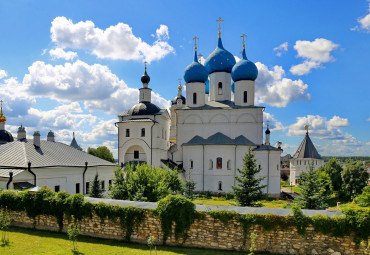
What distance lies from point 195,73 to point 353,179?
21230 mm

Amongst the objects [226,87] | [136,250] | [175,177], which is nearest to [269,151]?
[226,87]

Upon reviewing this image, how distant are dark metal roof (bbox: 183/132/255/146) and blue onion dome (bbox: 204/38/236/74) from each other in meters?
9.07

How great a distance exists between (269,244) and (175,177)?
11.6 metres

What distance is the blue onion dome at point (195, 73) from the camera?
3369cm

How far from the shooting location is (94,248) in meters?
10.2

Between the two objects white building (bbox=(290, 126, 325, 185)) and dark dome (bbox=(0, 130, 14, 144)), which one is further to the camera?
white building (bbox=(290, 126, 325, 185))

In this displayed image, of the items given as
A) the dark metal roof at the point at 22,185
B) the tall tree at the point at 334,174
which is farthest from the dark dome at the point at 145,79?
the tall tree at the point at 334,174

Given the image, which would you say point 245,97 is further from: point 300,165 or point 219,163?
point 300,165

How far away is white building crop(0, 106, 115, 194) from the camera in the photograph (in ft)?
52.4

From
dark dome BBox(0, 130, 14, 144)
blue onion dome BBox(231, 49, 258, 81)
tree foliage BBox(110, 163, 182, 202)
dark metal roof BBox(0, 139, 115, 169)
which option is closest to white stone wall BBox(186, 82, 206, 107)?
blue onion dome BBox(231, 49, 258, 81)

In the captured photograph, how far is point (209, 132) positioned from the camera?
106 feet

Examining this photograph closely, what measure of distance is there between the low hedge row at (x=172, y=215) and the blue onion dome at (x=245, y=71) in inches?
965

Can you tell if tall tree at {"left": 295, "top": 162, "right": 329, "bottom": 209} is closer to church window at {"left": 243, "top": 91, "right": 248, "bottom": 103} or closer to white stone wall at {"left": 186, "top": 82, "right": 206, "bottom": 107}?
church window at {"left": 243, "top": 91, "right": 248, "bottom": 103}

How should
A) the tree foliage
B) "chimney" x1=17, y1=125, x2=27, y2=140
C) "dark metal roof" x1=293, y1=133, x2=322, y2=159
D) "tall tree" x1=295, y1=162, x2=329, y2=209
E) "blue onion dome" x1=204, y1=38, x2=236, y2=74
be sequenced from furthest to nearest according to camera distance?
"dark metal roof" x1=293, y1=133, x2=322, y2=159 < "blue onion dome" x1=204, y1=38, x2=236, y2=74 < "chimney" x1=17, y1=125, x2=27, y2=140 < the tree foliage < "tall tree" x1=295, y1=162, x2=329, y2=209
